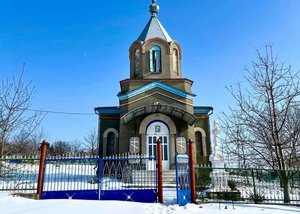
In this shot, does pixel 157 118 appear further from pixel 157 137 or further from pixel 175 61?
pixel 175 61

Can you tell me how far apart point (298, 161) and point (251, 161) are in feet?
5.07

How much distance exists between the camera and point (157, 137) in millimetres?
13375

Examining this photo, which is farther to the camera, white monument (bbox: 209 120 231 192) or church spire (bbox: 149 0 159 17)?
church spire (bbox: 149 0 159 17)

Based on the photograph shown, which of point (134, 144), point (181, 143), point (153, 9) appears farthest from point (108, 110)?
point (153, 9)

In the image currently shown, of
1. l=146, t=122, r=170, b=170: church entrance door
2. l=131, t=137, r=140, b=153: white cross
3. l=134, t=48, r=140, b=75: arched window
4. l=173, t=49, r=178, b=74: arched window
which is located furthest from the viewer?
l=134, t=48, r=140, b=75: arched window

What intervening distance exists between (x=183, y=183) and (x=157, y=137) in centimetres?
611

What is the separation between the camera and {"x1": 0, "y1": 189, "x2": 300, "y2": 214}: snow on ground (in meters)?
6.28

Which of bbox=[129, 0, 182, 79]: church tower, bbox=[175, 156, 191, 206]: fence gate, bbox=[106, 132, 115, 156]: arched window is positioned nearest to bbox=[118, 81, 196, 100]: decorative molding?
bbox=[129, 0, 182, 79]: church tower

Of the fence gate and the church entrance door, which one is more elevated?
the church entrance door

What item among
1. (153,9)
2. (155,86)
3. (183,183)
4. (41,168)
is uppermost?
(153,9)

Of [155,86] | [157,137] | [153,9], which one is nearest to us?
[157,137]

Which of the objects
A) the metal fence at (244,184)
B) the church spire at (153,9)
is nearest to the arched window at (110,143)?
the metal fence at (244,184)

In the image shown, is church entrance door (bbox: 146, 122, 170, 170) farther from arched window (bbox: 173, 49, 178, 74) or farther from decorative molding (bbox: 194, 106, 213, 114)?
arched window (bbox: 173, 49, 178, 74)

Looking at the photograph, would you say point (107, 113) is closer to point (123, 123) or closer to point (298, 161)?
point (123, 123)
